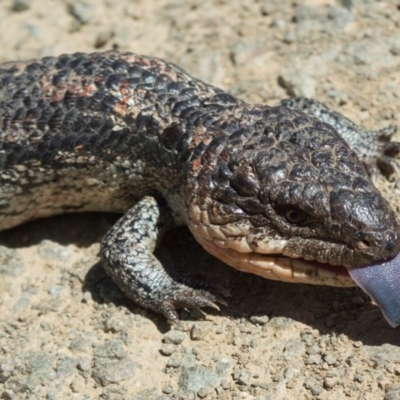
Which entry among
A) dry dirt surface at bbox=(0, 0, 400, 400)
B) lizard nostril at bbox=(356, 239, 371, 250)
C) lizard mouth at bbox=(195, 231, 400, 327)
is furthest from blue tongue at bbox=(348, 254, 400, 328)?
dry dirt surface at bbox=(0, 0, 400, 400)

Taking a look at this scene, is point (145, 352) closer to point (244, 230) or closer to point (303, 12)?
point (244, 230)

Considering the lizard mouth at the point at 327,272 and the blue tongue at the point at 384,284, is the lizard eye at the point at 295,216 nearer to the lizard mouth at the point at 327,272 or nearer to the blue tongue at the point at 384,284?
the lizard mouth at the point at 327,272

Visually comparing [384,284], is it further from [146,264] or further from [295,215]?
[146,264]

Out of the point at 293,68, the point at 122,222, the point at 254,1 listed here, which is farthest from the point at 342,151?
the point at 254,1

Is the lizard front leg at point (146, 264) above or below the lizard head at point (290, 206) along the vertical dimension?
below

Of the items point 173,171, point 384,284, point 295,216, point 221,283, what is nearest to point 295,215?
point 295,216

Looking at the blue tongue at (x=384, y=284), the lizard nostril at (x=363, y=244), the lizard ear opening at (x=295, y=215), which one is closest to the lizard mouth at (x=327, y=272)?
the blue tongue at (x=384, y=284)
